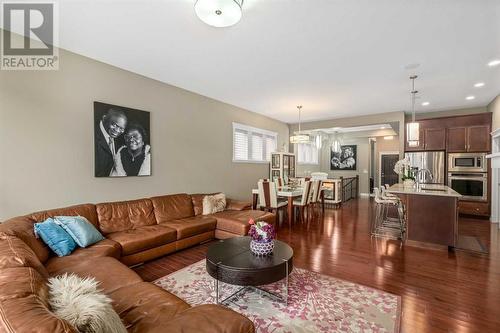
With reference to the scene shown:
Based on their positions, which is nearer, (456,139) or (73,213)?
(73,213)

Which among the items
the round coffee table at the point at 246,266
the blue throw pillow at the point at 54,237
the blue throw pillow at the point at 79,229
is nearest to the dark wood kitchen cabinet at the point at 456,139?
the round coffee table at the point at 246,266

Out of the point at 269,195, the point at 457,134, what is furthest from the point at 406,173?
the point at 269,195

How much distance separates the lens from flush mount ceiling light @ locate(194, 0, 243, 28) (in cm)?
195

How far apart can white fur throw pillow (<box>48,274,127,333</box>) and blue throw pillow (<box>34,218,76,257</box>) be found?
4.94ft

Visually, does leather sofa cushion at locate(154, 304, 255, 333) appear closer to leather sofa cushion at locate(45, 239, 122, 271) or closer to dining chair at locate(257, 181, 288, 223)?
leather sofa cushion at locate(45, 239, 122, 271)

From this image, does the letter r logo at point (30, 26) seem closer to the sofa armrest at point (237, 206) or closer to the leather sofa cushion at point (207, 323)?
the leather sofa cushion at point (207, 323)

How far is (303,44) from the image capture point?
3000 mm

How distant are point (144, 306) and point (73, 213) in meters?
2.12

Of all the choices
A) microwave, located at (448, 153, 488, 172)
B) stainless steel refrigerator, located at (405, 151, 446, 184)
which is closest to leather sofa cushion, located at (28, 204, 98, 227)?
stainless steel refrigerator, located at (405, 151, 446, 184)

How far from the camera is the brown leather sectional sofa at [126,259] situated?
1040 mm

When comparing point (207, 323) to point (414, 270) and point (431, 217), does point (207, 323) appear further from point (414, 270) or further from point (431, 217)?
point (431, 217)

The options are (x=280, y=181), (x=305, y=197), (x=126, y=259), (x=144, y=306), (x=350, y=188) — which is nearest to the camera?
(x=144, y=306)

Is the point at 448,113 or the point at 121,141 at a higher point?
the point at 448,113

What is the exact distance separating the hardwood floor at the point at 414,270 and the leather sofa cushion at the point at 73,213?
943 mm
